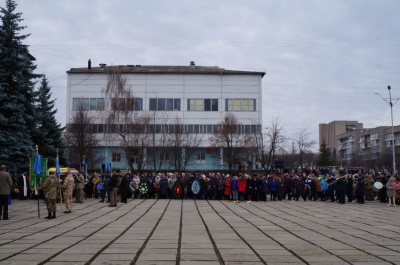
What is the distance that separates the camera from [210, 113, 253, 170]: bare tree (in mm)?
64250

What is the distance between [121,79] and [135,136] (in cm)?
805

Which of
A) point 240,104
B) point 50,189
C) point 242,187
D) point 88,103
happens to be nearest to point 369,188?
point 242,187

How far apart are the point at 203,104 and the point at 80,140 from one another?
2035 centimetres

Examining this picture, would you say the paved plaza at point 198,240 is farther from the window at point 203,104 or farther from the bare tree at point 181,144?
the window at point 203,104

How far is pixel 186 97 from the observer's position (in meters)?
69.5

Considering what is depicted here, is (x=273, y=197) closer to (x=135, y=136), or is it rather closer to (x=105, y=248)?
(x=105, y=248)

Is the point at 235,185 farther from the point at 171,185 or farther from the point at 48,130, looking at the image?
the point at 48,130

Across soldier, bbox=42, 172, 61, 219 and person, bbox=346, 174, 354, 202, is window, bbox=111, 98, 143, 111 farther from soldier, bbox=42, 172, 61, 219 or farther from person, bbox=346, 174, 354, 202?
soldier, bbox=42, 172, 61, 219

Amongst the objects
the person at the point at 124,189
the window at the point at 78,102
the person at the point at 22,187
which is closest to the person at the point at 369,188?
the person at the point at 124,189

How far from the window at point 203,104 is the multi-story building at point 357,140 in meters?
45.9

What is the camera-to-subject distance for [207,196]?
32.2m

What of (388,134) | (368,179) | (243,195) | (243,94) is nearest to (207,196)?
(243,195)

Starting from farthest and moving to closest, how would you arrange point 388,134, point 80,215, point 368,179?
point 388,134 < point 368,179 < point 80,215

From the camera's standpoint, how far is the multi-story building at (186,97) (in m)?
68.4
